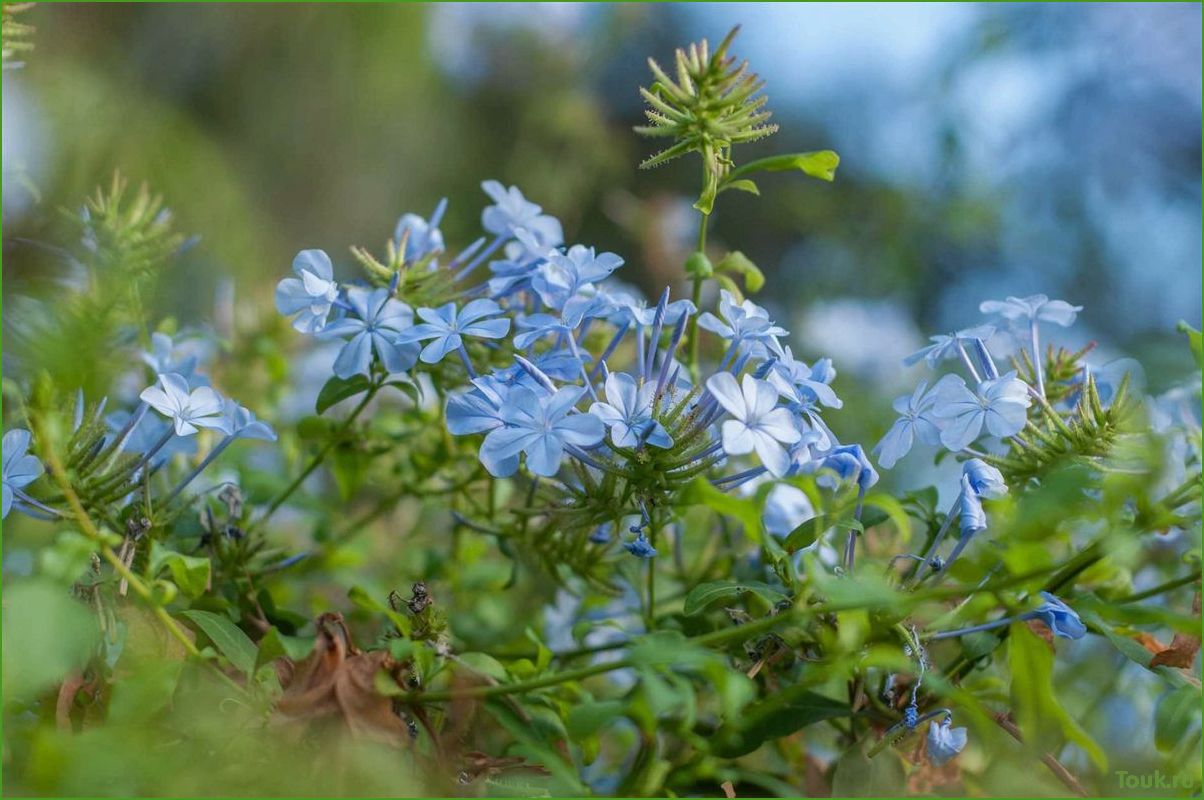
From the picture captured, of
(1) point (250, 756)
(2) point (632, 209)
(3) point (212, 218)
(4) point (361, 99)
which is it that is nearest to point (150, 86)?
(4) point (361, 99)

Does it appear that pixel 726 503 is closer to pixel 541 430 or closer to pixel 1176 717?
pixel 541 430

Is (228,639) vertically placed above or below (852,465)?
below

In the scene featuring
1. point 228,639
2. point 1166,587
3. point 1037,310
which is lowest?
point 228,639

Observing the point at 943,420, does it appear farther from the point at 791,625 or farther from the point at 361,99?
the point at 361,99

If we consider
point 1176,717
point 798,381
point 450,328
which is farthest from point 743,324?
point 1176,717

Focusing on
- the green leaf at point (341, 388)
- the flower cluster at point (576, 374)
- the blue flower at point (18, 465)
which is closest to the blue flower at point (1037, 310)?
the flower cluster at point (576, 374)

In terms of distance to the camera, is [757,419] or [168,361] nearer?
[757,419]
